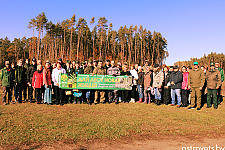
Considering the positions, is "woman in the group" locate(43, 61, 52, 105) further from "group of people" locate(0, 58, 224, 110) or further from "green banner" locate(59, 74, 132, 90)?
"green banner" locate(59, 74, 132, 90)

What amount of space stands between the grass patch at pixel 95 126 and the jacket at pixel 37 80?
2.35 metres

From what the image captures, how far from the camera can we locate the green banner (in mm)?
11102

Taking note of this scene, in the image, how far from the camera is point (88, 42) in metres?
71.7

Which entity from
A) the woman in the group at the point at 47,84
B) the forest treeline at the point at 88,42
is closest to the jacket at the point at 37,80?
the woman in the group at the point at 47,84

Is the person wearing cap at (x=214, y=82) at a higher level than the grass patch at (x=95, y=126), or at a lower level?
higher

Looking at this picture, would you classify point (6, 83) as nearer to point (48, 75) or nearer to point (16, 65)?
point (16, 65)

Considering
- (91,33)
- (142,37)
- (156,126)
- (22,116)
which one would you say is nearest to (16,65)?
(22,116)

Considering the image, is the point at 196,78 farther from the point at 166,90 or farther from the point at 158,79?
the point at 158,79

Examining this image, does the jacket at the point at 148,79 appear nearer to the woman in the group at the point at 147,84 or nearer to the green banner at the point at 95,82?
the woman in the group at the point at 147,84

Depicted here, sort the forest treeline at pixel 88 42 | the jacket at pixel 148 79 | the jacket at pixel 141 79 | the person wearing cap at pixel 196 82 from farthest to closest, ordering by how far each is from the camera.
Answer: the forest treeline at pixel 88 42, the jacket at pixel 141 79, the jacket at pixel 148 79, the person wearing cap at pixel 196 82

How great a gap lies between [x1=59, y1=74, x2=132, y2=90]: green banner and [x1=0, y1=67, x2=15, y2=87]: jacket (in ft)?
9.35

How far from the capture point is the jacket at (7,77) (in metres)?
10.5

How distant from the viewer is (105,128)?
634 centimetres

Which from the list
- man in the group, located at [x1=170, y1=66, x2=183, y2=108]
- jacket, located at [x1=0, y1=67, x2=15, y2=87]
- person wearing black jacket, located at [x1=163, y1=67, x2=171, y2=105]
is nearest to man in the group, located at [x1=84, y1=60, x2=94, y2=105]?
jacket, located at [x1=0, y1=67, x2=15, y2=87]
